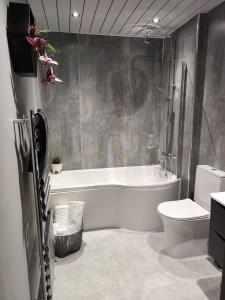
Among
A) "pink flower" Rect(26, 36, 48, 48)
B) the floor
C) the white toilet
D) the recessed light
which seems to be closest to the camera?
"pink flower" Rect(26, 36, 48, 48)

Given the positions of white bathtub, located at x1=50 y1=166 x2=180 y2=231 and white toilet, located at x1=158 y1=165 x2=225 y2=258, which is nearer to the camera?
white toilet, located at x1=158 y1=165 x2=225 y2=258

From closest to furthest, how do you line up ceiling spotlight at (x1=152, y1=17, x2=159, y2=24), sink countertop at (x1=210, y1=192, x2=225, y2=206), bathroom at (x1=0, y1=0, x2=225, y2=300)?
bathroom at (x1=0, y1=0, x2=225, y2=300), sink countertop at (x1=210, y1=192, x2=225, y2=206), ceiling spotlight at (x1=152, y1=17, x2=159, y2=24)

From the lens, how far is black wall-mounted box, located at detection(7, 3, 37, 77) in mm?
1155

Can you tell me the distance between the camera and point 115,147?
3518mm

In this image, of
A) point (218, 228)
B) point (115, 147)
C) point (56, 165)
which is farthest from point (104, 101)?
point (218, 228)

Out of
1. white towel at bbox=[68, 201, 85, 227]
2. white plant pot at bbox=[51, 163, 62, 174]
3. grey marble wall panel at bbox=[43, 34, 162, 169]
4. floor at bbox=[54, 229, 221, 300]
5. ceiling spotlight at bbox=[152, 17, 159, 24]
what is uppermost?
ceiling spotlight at bbox=[152, 17, 159, 24]

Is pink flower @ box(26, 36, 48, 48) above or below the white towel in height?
above

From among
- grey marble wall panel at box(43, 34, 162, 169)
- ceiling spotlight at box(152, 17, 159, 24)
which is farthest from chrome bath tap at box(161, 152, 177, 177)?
ceiling spotlight at box(152, 17, 159, 24)

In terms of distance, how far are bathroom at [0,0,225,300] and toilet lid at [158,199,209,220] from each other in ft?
0.06

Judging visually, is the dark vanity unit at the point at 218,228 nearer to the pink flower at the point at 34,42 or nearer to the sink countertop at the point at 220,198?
the sink countertop at the point at 220,198

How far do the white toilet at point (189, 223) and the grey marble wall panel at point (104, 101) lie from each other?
53.4 inches

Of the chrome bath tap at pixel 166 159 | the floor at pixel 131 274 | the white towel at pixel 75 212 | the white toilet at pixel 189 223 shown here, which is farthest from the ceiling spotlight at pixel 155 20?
the floor at pixel 131 274

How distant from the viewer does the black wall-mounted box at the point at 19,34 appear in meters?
1.16

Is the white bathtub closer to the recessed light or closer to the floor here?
the floor
